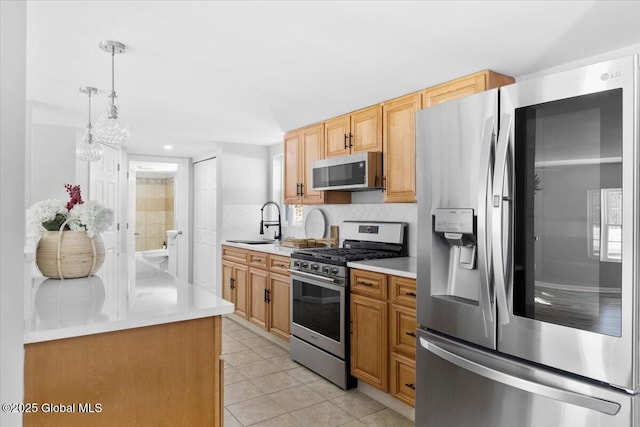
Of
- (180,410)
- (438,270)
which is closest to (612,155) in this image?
(438,270)

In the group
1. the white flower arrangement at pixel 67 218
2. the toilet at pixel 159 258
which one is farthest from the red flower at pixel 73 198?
the toilet at pixel 159 258

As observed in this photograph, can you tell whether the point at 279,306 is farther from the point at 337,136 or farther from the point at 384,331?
the point at 337,136

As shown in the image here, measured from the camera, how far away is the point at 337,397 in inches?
111

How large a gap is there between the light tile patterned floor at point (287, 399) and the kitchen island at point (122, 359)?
45.3 inches

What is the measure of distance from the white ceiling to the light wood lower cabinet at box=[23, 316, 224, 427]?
138 cm

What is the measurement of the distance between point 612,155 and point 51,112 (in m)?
4.11

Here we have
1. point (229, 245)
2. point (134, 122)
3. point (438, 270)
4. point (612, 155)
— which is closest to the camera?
point (612, 155)

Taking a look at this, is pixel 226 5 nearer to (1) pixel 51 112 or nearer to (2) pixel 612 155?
(2) pixel 612 155

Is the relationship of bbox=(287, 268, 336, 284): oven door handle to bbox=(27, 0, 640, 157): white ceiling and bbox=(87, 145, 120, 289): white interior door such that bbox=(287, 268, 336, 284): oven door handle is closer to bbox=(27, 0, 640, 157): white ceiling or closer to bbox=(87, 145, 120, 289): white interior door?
bbox=(27, 0, 640, 157): white ceiling

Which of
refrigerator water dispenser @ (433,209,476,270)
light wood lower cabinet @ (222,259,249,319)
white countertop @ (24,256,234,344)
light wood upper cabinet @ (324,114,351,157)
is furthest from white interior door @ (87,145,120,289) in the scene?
refrigerator water dispenser @ (433,209,476,270)

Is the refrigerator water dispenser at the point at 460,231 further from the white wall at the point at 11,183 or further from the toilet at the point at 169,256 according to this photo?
the toilet at the point at 169,256

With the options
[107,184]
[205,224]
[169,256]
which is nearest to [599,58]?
[107,184]

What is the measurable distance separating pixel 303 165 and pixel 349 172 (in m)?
0.89

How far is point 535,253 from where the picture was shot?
62.4 inches
